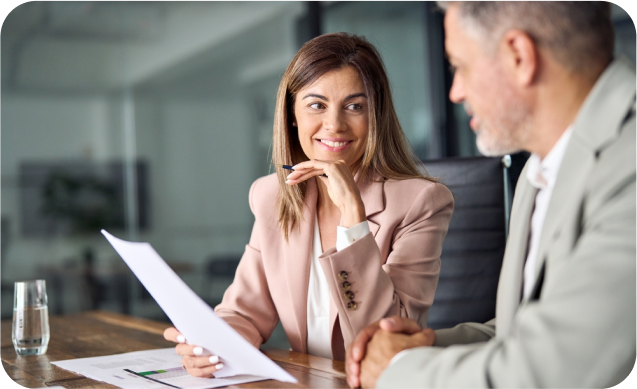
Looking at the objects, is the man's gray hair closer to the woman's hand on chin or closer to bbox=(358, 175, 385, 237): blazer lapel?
the woman's hand on chin

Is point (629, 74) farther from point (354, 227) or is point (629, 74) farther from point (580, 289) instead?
point (354, 227)

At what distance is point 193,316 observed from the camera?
1.05 m

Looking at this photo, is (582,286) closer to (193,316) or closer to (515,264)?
(515,264)

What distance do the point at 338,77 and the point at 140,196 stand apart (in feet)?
9.13

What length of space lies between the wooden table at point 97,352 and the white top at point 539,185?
1.32ft

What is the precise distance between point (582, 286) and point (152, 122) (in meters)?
3.85

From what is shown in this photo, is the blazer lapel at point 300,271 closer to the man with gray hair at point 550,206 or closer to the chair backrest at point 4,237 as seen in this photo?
the man with gray hair at point 550,206

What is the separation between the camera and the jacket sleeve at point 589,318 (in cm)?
76

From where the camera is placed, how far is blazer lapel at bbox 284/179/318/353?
1726 millimetres

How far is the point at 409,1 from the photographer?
438 cm

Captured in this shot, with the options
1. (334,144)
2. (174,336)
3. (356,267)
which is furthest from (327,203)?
(174,336)

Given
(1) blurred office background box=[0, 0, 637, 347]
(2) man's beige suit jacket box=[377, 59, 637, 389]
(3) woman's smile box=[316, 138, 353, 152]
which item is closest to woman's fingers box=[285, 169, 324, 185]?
(3) woman's smile box=[316, 138, 353, 152]

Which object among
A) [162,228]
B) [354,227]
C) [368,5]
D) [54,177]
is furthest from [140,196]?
[354,227]

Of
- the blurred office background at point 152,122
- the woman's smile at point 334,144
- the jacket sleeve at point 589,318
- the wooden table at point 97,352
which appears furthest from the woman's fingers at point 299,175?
the blurred office background at point 152,122
